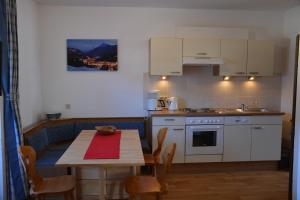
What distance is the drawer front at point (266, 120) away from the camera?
4.10m

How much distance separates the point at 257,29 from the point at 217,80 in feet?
3.71

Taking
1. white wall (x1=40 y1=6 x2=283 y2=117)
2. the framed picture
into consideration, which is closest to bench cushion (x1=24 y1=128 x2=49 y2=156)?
white wall (x1=40 y1=6 x2=283 y2=117)

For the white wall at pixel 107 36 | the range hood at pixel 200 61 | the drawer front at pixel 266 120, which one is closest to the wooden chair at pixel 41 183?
the white wall at pixel 107 36

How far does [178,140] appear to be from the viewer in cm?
399

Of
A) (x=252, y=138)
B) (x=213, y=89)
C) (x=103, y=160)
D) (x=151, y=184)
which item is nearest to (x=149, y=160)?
(x=151, y=184)

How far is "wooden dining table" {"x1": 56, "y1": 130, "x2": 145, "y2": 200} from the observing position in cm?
220

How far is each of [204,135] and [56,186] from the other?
7.79 feet

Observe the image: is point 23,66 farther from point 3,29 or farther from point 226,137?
point 226,137

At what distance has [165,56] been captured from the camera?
4109mm

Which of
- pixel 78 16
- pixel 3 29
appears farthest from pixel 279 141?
pixel 3 29

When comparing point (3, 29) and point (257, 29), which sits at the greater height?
point (257, 29)

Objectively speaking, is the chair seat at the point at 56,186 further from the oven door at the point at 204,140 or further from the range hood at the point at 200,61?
the range hood at the point at 200,61

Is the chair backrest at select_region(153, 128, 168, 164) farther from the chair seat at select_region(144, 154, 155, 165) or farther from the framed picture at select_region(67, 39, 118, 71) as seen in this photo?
the framed picture at select_region(67, 39, 118, 71)

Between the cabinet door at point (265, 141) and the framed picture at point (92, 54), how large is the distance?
8.34 ft
